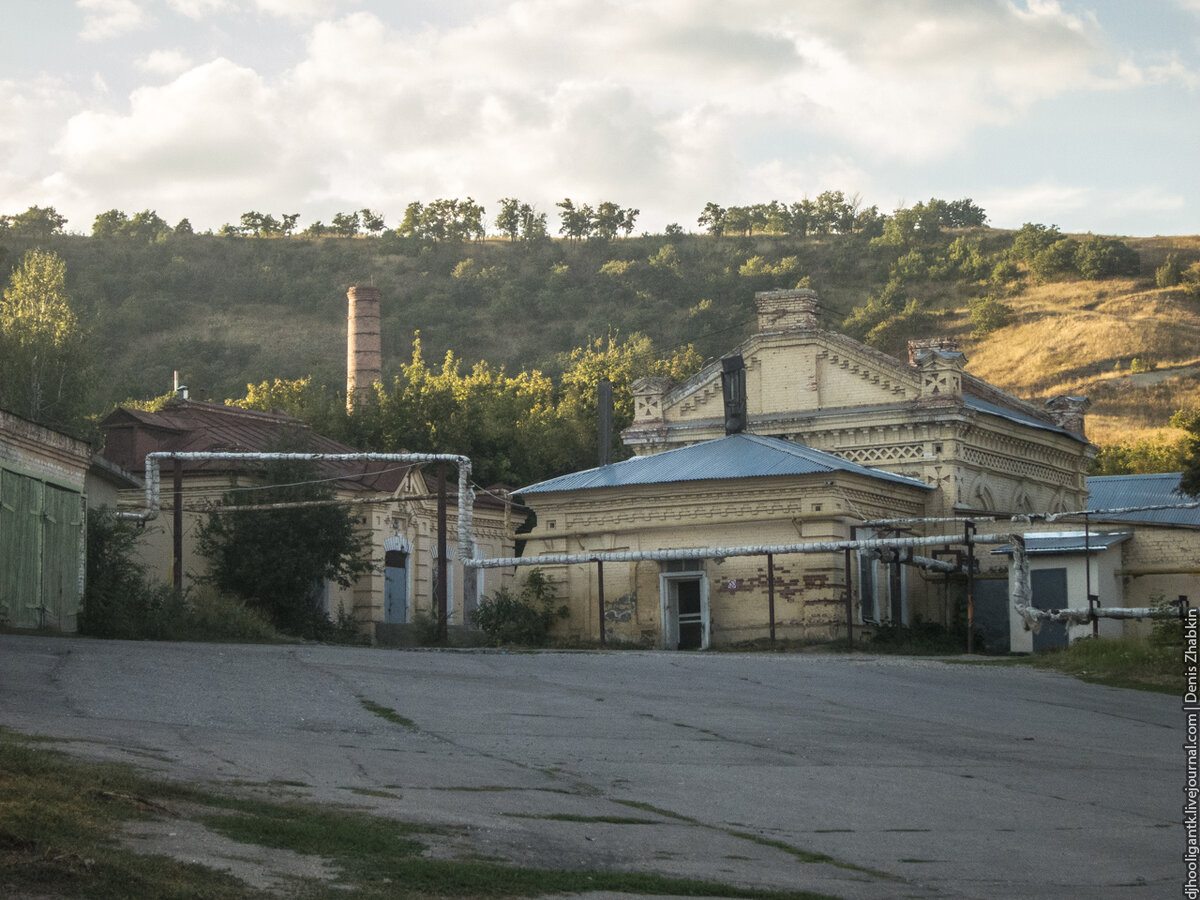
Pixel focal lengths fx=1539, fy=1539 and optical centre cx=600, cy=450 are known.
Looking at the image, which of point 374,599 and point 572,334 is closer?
point 374,599

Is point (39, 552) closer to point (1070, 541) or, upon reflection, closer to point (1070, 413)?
point (1070, 541)

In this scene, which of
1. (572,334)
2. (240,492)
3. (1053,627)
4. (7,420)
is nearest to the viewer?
(7,420)

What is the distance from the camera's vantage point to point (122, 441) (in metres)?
34.6

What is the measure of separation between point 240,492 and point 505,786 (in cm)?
2361

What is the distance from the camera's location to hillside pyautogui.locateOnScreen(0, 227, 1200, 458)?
91875mm

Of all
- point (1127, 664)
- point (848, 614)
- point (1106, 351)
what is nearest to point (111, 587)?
point (848, 614)

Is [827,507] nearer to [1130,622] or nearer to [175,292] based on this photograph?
[1130,622]

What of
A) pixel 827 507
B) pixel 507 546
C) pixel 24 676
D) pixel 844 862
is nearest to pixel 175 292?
pixel 507 546

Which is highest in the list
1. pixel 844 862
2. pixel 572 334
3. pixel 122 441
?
pixel 572 334

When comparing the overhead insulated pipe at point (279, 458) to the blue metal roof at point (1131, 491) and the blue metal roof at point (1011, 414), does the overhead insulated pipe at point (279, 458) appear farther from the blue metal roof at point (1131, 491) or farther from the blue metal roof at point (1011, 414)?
the blue metal roof at point (1131, 491)

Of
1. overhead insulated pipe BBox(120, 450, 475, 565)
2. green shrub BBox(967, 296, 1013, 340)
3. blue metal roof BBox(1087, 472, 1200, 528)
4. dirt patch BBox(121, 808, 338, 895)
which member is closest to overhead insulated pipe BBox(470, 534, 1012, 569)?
overhead insulated pipe BBox(120, 450, 475, 565)

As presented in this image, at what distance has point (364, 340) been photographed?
6662 centimetres

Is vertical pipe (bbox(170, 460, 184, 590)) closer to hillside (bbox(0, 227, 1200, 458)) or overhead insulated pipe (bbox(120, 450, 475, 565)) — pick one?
overhead insulated pipe (bbox(120, 450, 475, 565))

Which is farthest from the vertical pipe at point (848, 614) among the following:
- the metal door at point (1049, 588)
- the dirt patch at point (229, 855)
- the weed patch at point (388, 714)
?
the dirt patch at point (229, 855)
